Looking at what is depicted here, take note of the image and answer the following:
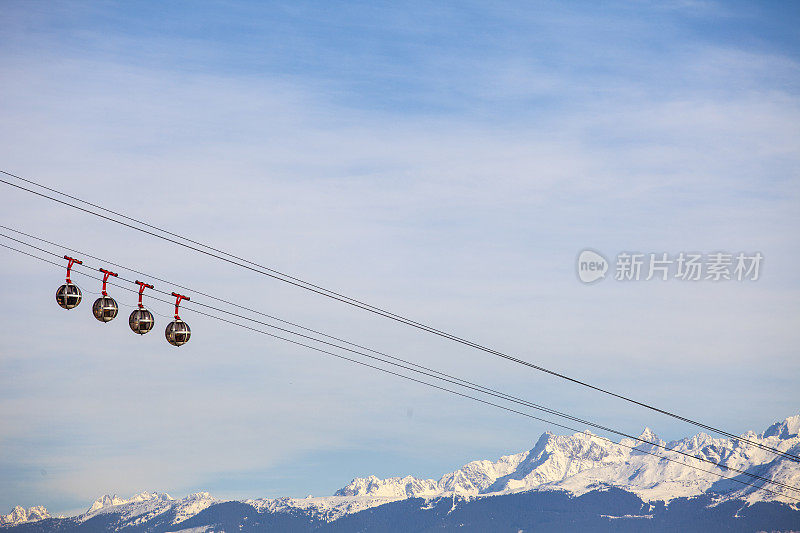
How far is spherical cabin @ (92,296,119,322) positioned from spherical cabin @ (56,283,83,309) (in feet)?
3.89

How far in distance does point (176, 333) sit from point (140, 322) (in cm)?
160

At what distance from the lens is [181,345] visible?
45.8m

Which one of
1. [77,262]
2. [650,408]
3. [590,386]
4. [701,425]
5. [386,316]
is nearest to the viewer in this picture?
[77,262]

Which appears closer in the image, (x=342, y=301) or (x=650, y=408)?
(x=342, y=301)

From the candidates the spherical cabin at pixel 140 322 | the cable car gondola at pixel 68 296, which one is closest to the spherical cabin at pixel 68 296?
the cable car gondola at pixel 68 296

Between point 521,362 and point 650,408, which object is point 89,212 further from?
point 650,408

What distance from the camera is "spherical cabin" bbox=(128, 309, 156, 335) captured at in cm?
4459

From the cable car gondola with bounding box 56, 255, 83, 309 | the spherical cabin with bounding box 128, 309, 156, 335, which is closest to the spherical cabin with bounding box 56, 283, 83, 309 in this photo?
the cable car gondola with bounding box 56, 255, 83, 309

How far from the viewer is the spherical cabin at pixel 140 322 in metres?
44.6

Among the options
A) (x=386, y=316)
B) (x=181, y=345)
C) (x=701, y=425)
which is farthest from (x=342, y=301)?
(x=701, y=425)

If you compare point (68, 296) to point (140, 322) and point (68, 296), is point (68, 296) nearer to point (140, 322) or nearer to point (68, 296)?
point (68, 296)

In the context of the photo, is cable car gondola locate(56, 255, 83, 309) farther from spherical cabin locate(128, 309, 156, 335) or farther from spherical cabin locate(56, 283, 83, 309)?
spherical cabin locate(128, 309, 156, 335)

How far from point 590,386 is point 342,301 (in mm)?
13963

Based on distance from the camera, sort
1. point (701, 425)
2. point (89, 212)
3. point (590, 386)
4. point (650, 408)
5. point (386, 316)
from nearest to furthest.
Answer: point (89, 212) < point (386, 316) < point (590, 386) < point (650, 408) < point (701, 425)
